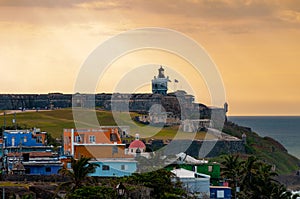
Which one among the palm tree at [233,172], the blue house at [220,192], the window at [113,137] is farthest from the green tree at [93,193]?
the window at [113,137]

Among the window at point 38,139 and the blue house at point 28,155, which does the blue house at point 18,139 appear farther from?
the window at point 38,139

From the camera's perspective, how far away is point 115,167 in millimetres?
63000

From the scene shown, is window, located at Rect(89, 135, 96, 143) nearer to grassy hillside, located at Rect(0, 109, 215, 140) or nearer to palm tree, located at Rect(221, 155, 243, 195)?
palm tree, located at Rect(221, 155, 243, 195)

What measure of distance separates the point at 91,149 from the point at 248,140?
62.5 metres

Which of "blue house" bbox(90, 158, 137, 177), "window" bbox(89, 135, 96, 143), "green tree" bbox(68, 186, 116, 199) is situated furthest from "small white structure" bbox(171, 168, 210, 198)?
"window" bbox(89, 135, 96, 143)

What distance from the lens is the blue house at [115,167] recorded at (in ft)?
203

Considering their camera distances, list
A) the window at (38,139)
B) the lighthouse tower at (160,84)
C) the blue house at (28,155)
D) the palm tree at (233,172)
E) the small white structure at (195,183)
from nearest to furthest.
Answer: the small white structure at (195,183), the palm tree at (233,172), the blue house at (28,155), the window at (38,139), the lighthouse tower at (160,84)

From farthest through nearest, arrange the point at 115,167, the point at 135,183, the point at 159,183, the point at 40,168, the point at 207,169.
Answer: the point at 207,169
the point at 115,167
the point at 40,168
the point at 159,183
the point at 135,183

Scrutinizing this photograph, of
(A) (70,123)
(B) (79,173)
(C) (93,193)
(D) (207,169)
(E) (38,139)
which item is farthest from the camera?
(A) (70,123)

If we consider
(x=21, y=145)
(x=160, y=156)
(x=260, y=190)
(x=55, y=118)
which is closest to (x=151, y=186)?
(x=260, y=190)

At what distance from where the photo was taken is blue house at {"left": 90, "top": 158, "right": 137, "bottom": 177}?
61.9 meters

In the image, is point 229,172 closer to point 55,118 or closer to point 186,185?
point 186,185

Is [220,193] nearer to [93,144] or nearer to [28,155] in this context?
[93,144]

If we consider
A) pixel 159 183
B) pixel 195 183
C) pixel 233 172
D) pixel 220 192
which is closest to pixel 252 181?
pixel 233 172
